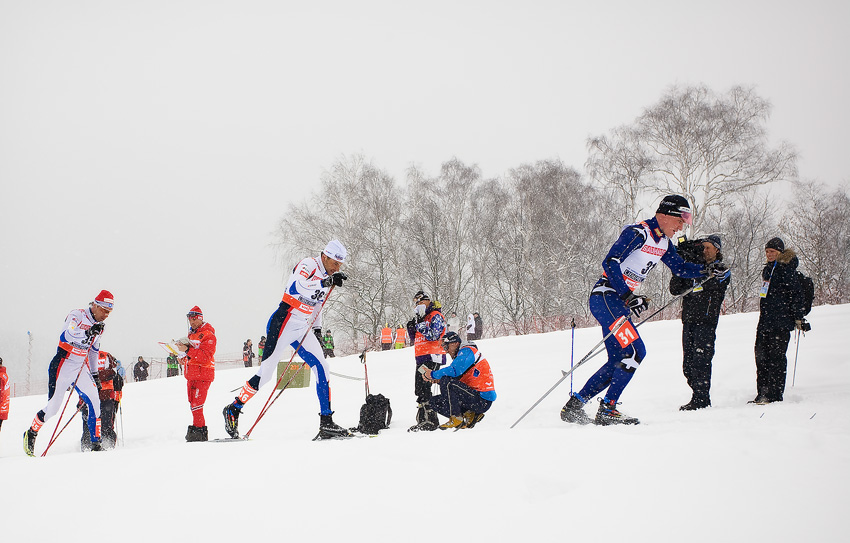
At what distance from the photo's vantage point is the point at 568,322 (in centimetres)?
2264

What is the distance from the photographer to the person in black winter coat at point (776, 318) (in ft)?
18.2

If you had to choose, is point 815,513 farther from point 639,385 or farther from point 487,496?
point 639,385

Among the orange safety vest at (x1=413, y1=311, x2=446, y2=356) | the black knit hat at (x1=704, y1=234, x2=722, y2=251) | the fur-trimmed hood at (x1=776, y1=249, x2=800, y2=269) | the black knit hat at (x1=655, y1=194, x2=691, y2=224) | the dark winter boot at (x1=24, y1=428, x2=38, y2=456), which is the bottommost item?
the dark winter boot at (x1=24, y1=428, x2=38, y2=456)

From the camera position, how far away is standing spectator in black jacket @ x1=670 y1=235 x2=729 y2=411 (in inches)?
220

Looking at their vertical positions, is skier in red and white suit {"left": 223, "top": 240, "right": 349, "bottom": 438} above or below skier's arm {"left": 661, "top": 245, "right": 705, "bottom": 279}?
below

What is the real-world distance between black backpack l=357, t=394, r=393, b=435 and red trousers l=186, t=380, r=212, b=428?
220cm

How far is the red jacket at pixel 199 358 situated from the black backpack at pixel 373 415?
7.38 ft

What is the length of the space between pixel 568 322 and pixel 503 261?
11.1m

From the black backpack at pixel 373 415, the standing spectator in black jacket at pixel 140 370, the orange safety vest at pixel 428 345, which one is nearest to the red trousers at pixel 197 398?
the black backpack at pixel 373 415

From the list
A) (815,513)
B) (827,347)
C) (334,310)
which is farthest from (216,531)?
(334,310)

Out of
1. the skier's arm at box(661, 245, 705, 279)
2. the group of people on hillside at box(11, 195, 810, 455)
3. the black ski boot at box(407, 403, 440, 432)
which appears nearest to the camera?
the group of people on hillside at box(11, 195, 810, 455)

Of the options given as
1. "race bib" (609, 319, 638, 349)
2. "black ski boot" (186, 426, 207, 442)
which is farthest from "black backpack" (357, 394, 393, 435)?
"race bib" (609, 319, 638, 349)

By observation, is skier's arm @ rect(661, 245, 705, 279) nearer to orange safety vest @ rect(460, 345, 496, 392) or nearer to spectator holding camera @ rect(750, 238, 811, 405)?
spectator holding camera @ rect(750, 238, 811, 405)

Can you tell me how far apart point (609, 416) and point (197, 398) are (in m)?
5.19
